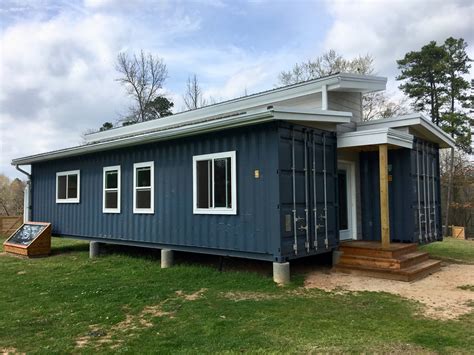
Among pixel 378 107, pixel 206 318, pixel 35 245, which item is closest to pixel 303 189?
pixel 206 318

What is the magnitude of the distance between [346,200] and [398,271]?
258cm

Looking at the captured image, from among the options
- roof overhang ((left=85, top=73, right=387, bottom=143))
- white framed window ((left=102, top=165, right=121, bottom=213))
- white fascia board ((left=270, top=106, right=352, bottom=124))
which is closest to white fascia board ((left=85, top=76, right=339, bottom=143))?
roof overhang ((left=85, top=73, right=387, bottom=143))

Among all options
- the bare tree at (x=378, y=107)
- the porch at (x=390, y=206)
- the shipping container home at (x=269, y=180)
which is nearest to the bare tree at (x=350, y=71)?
the bare tree at (x=378, y=107)

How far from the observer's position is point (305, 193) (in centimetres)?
754

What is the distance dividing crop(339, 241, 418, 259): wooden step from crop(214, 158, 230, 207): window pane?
274 centimetres

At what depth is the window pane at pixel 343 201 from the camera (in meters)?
9.30

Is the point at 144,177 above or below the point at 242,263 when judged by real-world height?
above

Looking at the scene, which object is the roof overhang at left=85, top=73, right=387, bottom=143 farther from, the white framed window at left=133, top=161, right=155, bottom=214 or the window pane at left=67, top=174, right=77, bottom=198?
the window pane at left=67, top=174, right=77, bottom=198

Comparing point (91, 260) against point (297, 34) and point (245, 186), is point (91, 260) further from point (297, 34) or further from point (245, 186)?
point (297, 34)

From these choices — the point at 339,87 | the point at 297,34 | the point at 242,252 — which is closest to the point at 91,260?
the point at 242,252

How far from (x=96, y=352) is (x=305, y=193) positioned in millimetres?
4652

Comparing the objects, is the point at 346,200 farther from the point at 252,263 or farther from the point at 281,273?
the point at 281,273

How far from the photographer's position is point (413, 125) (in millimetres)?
8992

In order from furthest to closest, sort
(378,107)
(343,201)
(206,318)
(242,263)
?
(378,107)
(343,201)
(242,263)
(206,318)
